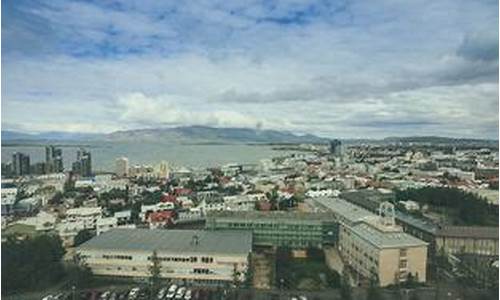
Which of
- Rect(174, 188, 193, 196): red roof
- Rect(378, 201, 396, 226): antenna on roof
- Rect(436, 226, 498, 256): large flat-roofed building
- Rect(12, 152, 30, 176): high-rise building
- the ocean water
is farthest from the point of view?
the ocean water

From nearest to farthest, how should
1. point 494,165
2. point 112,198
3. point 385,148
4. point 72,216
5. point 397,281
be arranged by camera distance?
point 397,281 → point 72,216 → point 112,198 → point 494,165 → point 385,148

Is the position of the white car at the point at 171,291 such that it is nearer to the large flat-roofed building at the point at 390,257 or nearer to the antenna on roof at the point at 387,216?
the large flat-roofed building at the point at 390,257

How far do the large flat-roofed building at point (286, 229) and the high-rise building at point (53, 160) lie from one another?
294 cm

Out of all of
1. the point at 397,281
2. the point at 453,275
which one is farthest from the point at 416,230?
the point at 397,281

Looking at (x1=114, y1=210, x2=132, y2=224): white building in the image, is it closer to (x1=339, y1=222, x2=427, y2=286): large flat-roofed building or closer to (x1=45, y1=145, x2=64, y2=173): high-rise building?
(x1=45, y1=145, x2=64, y2=173): high-rise building

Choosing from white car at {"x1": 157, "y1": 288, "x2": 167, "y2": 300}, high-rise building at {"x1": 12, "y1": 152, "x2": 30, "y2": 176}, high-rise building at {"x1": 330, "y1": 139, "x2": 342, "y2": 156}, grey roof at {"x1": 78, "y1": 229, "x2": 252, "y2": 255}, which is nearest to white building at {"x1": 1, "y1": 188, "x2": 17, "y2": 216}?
high-rise building at {"x1": 12, "y1": 152, "x2": 30, "y2": 176}

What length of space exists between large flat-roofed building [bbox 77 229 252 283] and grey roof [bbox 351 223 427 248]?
0.78 meters

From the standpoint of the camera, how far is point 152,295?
2.92 metres

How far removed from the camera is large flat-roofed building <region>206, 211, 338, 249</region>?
402 centimetres

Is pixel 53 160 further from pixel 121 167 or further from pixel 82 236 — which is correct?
pixel 82 236

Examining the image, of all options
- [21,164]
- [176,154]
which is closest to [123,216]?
[21,164]

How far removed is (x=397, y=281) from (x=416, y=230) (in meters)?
1.20

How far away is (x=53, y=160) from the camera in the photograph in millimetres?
6516

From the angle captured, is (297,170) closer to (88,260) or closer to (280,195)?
(280,195)
